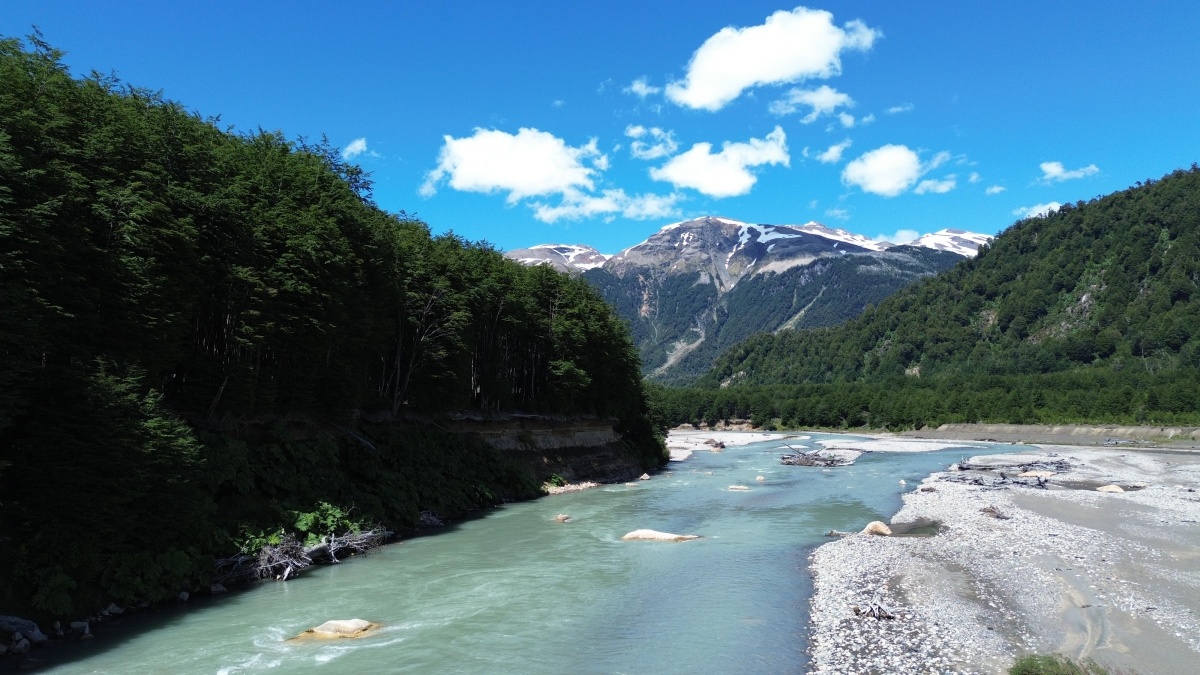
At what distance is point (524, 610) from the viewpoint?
2048 centimetres

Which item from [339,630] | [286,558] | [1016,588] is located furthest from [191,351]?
[1016,588]

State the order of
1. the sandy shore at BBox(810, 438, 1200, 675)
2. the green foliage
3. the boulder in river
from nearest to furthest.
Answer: the green foliage → the sandy shore at BBox(810, 438, 1200, 675) → the boulder in river

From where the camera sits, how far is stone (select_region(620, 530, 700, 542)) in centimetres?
3152

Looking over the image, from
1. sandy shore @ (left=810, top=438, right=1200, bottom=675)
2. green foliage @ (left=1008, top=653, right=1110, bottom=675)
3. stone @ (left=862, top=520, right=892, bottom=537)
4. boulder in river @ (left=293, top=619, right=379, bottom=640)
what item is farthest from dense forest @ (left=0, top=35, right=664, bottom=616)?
green foliage @ (left=1008, top=653, right=1110, bottom=675)

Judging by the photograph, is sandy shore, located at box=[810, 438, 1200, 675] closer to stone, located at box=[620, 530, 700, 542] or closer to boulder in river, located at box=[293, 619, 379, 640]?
stone, located at box=[620, 530, 700, 542]

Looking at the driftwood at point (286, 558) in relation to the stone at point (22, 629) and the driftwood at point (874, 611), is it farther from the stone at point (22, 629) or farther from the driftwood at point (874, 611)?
the driftwood at point (874, 611)

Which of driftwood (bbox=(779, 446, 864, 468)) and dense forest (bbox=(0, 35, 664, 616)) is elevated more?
dense forest (bbox=(0, 35, 664, 616))

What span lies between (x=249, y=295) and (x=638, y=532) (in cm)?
2067

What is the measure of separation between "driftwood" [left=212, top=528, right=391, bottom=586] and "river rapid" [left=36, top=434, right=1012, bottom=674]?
0.72 m

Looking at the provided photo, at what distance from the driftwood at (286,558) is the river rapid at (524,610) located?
2.37 ft

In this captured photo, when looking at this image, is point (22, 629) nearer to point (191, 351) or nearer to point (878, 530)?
point (191, 351)

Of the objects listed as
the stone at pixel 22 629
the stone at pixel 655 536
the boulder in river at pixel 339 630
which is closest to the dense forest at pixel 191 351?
the stone at pixel 22 629

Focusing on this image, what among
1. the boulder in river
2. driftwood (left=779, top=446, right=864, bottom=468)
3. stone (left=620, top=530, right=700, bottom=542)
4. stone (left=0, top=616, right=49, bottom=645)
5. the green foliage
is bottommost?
driftwood (left=779, top=446, right=864, bottom=468)

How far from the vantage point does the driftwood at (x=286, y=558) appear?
23172 millimetres
